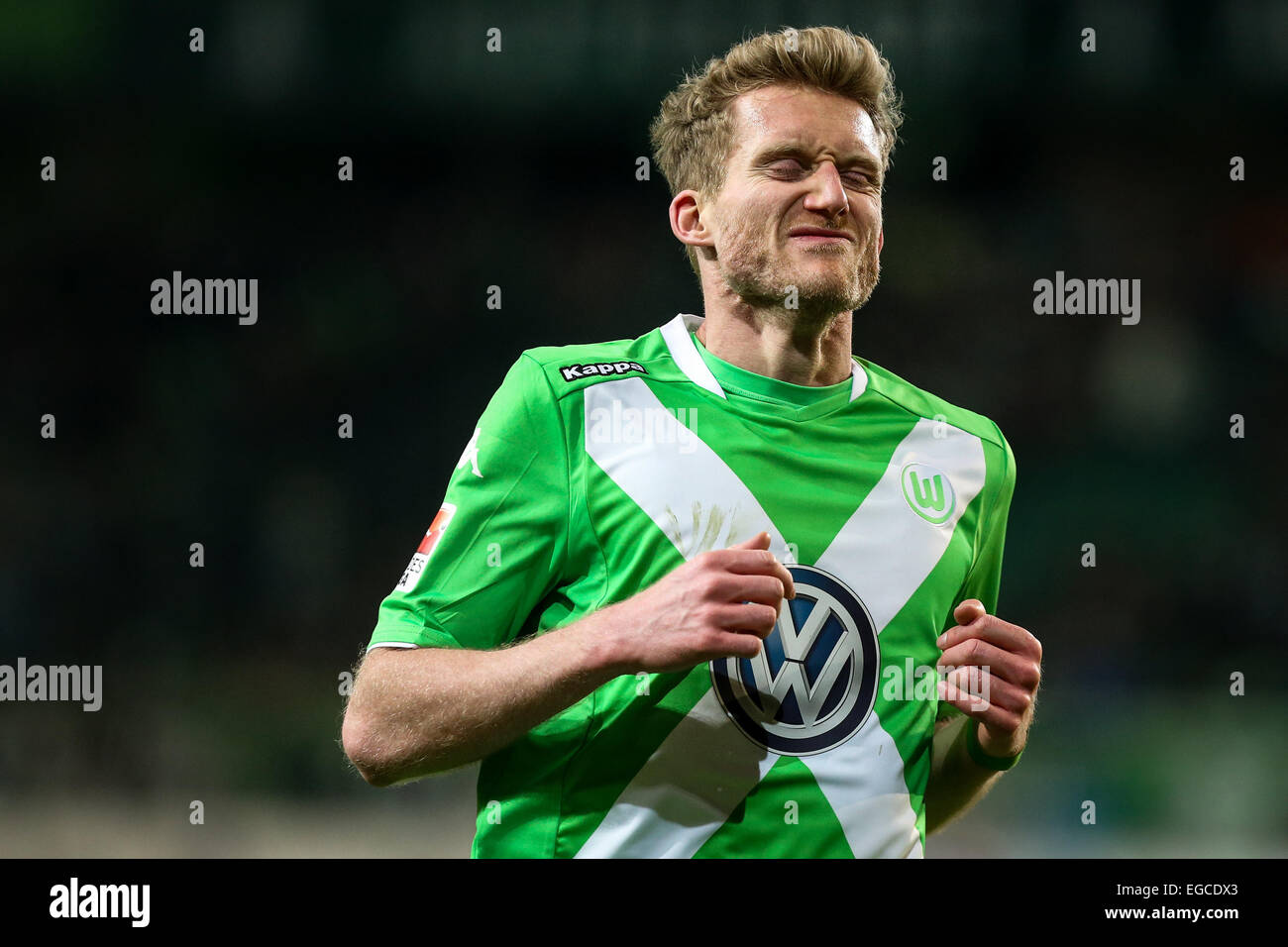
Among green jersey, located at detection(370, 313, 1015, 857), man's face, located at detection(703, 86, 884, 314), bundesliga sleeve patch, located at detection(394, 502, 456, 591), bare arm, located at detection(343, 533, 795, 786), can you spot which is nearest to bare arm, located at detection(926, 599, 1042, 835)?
green jersey, located at detection(370, 313, 1015, 857)

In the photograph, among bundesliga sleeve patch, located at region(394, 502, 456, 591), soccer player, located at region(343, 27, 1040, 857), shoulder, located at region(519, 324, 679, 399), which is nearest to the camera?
soccer player, located at region(343, 27, 1040, 857)

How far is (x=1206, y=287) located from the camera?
601 centimetres

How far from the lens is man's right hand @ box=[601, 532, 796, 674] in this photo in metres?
1.82

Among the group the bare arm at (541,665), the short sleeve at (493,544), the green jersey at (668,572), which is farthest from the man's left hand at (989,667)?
the short sleeve at (493,544)

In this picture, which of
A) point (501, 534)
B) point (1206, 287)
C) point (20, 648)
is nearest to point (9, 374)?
point (20, 648)

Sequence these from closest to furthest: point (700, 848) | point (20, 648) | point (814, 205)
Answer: point (700, 848)
point (814, 205)
point (20, 648)

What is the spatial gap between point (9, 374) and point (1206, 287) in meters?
5.31

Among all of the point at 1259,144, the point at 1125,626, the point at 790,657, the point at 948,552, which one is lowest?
the point at 1125,626

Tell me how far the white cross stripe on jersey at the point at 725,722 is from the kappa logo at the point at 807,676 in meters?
0.02

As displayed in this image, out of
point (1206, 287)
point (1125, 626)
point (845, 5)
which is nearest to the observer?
point (845, 5)

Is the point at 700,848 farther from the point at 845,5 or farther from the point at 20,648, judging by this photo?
the point at 20,648

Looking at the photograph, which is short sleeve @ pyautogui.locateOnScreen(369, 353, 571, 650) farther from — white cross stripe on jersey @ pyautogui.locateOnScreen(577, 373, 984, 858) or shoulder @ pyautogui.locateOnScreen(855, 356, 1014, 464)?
shoulder @ pyautogui.locateOnScreen(855, 356, 1014, 464)

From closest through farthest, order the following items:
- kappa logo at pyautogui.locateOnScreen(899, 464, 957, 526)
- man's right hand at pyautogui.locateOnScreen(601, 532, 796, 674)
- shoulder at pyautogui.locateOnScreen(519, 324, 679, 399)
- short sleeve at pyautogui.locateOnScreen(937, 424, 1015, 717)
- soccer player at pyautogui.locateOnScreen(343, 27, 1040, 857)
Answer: man's right hand at pyautogui.locateOnScreen(601, 532, 796, 674) → soccer player at pyautogui.locateOnScreen(343, 27, 1040, 857) → shoulder at pyautogui.locateOnScreen(519, 324, 679, 399) → kappa logo at pyautogui.locateOnScreen(899, 464, 957, 526) → short sleeve at pyautogui.locateOnScreen(937, 424, 1015, 717)

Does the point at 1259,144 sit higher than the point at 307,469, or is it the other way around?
the point at 1259,144
